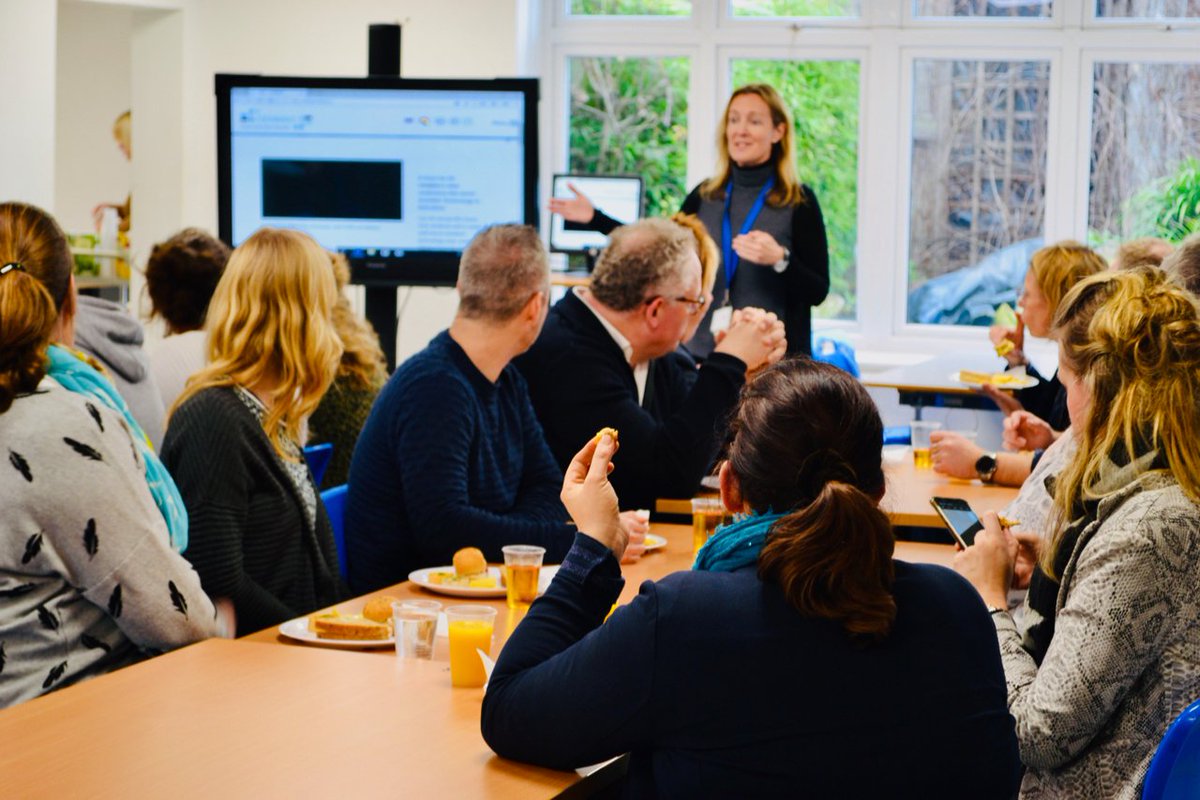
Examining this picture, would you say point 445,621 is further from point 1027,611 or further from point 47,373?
point 1027,611

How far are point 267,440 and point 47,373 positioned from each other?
1.91ft

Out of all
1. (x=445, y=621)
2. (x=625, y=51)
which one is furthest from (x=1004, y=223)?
(x=445, y=621)

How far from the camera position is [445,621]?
7.93 ft

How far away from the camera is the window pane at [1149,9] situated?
7.50 metres

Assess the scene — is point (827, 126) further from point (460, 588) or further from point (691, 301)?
point (460, 588)

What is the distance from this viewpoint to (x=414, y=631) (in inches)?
92.5

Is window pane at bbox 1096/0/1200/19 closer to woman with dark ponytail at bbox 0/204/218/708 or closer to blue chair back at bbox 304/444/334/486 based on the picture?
blue chair back at bbox 304/444/334/486

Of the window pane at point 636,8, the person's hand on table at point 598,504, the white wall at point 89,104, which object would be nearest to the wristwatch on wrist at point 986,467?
the person's hand on table at point 598,504

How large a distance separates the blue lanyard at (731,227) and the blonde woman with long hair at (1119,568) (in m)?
3.72

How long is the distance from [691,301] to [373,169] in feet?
7.69

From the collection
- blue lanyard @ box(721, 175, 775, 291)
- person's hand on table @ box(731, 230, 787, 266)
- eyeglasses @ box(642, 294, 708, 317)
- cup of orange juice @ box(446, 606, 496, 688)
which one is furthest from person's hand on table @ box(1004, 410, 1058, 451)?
cup of orange juice @ box(446, 606, 496, 688)

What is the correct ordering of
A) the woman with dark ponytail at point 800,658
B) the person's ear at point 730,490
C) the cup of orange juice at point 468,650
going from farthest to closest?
the cup of orange juice at point 468,650, the person's ear at point 730,490, the woman with dark ponytail at point 800,658

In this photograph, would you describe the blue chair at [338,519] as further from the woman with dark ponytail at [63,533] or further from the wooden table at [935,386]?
the wooden table at [935,386]

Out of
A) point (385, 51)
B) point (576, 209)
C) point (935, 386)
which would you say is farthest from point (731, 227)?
point (385, 51)
